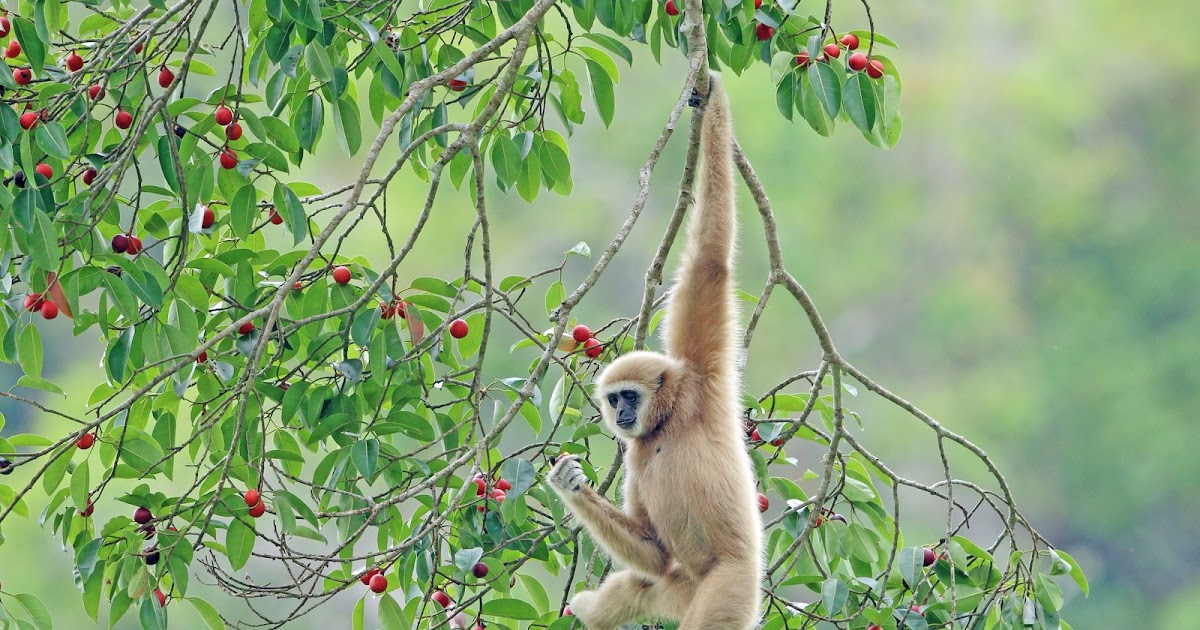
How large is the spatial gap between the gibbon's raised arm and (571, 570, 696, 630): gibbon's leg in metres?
0.64

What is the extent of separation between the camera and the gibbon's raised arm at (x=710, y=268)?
3.38 meters

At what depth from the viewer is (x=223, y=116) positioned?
124 inches

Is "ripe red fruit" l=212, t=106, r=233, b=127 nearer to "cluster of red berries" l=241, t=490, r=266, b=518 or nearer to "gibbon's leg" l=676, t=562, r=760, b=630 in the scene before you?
"cluster of red berries" l=241, t=490, r=266, b=518

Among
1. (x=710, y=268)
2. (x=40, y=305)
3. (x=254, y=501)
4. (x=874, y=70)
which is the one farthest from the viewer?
(x=710, y=268)

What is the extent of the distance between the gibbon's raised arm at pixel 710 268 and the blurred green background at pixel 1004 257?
34.6 ft

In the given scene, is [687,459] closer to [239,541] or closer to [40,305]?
[239,541]

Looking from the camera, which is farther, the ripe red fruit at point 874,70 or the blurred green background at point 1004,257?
the blurred green background at point 1004,257

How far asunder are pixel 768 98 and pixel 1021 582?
1423 cm

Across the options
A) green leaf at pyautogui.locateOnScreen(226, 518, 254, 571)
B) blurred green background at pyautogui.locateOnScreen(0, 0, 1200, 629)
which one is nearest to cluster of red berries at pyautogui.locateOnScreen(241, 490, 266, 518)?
green leaf at pyautogui.locateOnScreen(226, 518, 254, 571)

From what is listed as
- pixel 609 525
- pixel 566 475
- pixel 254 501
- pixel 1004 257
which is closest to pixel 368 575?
pixel 254 501

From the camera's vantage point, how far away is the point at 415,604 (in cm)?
314

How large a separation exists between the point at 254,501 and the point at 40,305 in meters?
0.84

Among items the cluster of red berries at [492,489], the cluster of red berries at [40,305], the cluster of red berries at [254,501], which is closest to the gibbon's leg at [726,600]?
the cluster of red berries at [492,489]

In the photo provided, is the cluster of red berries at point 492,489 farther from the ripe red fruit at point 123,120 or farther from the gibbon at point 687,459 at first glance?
the ripe red fruit at point 123,120
